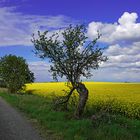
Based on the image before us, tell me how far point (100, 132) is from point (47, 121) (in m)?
5.55

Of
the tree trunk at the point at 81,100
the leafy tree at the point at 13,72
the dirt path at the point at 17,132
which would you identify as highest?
the leafy tree at the point at 13,72

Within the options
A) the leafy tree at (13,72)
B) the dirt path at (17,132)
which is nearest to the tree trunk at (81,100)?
the dirt path at (17,132)

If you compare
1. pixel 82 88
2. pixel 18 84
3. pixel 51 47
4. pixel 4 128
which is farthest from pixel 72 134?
pixel 18 84

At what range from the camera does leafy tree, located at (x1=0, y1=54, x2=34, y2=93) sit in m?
69.9

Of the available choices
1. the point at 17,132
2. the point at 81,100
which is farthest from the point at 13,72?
the point at 17,132

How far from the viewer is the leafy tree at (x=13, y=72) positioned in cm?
6994

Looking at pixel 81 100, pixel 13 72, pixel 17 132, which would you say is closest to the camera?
pixel 17 132

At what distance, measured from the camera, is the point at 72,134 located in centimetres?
1474

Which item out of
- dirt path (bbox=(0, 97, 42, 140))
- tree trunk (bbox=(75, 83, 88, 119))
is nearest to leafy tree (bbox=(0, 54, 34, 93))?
tree trunk (bbox=(75, 83, 88, 119))

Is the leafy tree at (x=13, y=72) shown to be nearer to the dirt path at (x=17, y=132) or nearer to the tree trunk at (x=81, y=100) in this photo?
the tree trunk at (x=81, y=100)

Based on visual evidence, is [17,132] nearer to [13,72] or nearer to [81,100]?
[81,100]

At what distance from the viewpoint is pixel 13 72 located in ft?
232

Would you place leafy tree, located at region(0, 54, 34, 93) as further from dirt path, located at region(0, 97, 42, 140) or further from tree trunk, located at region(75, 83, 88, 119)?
dirt path, located at region(0, 97, 42, 140)

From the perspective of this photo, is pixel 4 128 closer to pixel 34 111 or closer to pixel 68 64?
pixel 68 64
